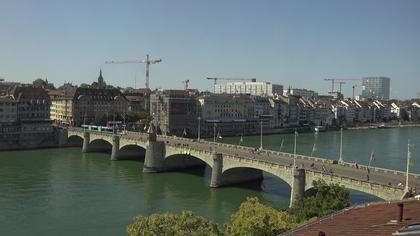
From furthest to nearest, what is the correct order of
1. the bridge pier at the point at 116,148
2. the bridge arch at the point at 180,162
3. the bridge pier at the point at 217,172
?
the bridge pier at the point at 116,148 → the bridge arch at the point at 180,162 → the bridge pier at the point at 217,172

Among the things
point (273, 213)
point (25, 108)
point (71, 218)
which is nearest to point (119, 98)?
point (25, 108)

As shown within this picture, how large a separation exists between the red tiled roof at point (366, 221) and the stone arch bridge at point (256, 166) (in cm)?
1601

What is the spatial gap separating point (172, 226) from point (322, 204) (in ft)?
30.6

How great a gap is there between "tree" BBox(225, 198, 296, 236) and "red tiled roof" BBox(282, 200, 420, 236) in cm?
625

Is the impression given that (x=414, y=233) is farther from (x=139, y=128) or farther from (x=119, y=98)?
(x=119, y=98)

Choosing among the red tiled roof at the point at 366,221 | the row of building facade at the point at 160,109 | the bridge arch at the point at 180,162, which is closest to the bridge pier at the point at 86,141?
the row of building facade at the point at 160,109

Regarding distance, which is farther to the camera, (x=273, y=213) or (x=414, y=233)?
(x=273, y=213)

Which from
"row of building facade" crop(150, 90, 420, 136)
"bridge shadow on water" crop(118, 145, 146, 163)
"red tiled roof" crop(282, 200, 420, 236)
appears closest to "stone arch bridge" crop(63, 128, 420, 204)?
"bridge shadow on water" crop(118, 145, 146, 163)

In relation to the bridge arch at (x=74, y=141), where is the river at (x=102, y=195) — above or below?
below

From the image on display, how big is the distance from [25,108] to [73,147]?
2037 cm

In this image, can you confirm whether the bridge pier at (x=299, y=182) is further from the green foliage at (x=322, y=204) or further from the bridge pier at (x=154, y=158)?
the bridge pier at (x=154, y=158)

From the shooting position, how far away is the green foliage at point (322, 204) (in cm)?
2778

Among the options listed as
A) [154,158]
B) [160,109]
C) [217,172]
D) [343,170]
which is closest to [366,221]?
[343,170]

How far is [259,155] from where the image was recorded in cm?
5750
